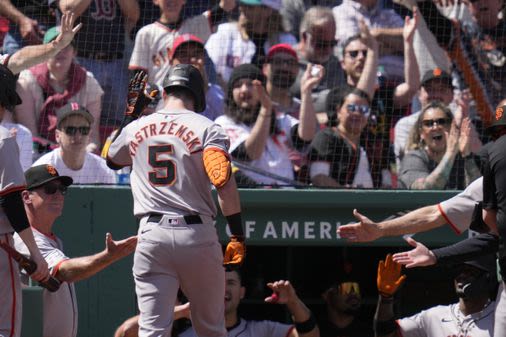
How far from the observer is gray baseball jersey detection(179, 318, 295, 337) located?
6.62 metres

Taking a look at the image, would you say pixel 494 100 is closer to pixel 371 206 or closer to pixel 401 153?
pixel 401 153

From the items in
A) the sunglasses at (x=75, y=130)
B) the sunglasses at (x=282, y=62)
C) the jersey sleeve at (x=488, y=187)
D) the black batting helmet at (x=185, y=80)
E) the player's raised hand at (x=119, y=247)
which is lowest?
the player's raised hand at (x=119, y=247)

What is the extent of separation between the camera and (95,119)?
7.60 metres

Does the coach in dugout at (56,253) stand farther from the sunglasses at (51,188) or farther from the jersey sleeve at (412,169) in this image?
the jersey sleeve at (412,169)

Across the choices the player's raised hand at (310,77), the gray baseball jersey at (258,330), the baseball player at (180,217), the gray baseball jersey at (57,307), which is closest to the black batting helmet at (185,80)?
the baseball player at (180,217)

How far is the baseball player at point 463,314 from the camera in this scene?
6.22 meters

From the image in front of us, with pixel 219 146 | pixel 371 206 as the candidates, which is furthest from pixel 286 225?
pixel 219 146

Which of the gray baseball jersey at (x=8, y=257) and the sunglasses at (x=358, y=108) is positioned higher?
the sunglasses at (x=358, y=108)

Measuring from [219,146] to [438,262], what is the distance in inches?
52.6

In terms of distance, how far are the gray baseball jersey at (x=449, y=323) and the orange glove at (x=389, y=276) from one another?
0.50 metres

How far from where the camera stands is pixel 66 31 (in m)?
7.32

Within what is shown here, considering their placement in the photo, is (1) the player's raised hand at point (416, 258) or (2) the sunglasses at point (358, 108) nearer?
(1) the player's raised hand at point (416, 258)

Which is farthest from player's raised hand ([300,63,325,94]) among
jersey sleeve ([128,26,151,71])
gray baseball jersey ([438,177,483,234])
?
gray baseball jersey ([438,177,483,234])

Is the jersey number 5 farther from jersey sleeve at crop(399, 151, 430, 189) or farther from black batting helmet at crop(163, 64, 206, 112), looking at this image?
jersey sleeve at crop(399, 151, 430, 189)
